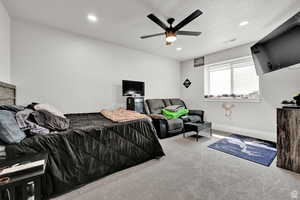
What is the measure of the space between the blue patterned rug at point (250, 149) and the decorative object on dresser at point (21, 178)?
2.88 m

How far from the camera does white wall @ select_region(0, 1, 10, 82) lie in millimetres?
2119

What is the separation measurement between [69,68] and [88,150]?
7.84 feet

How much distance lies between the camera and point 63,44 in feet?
9.86

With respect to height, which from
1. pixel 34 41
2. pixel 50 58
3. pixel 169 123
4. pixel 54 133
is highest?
pixel 34 41

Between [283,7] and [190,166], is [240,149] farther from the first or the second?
[283,7]

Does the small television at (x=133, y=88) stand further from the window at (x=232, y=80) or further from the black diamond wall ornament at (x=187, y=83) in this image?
the window at (x=232, y=80)

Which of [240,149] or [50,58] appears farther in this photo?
[50,58]

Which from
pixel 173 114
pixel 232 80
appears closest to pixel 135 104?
pixel 173 114

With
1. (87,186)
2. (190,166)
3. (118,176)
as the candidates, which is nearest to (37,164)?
(87,186)

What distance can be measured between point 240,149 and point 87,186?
287 cm

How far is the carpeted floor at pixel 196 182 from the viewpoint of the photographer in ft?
4.54

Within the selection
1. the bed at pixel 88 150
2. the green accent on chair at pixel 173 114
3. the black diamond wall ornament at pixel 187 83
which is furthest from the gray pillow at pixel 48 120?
the black diamond wall ornament at pixel 187 83

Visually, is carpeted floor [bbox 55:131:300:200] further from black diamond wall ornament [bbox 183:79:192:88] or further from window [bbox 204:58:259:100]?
black diamond wall ornament [bbox 183:79:192:88]

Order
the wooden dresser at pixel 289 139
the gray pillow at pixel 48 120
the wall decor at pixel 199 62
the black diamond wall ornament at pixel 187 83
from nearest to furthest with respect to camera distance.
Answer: the gray pillow at pixel 48 120
the wooden dresser at pixel 289 139
the wall decor at pixel 199 62
the black diamond wall ornament at pixel 187 83
